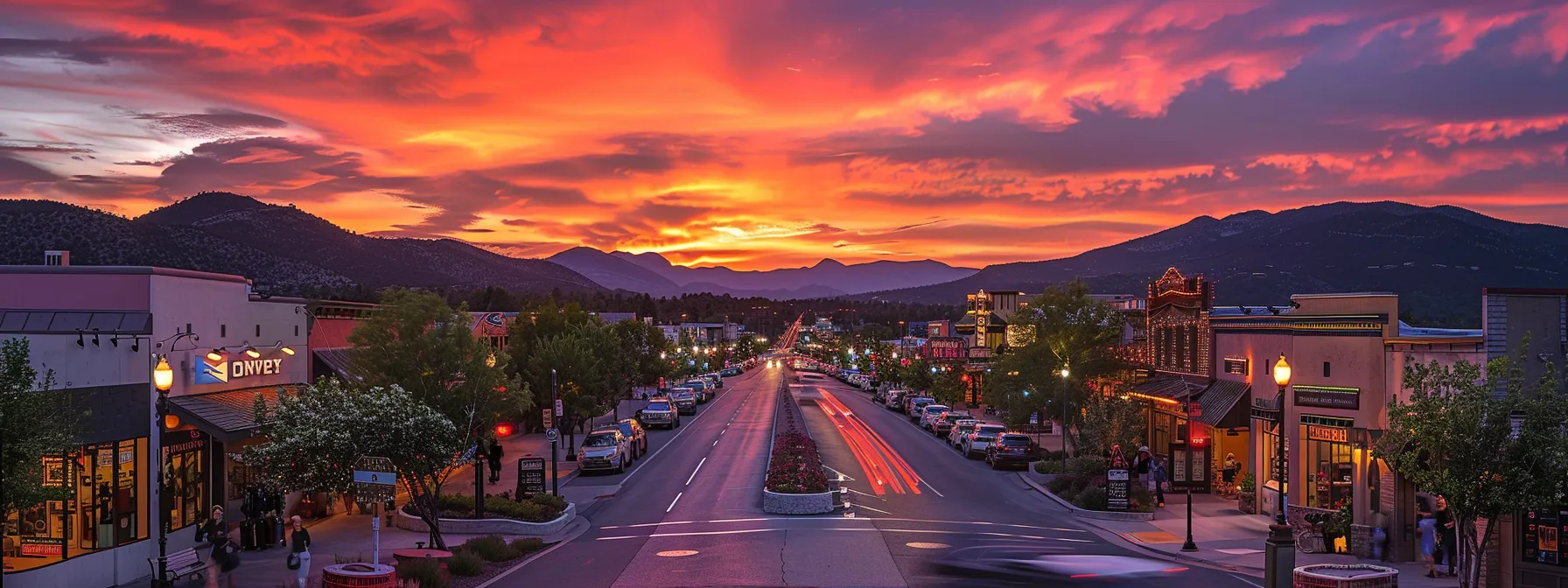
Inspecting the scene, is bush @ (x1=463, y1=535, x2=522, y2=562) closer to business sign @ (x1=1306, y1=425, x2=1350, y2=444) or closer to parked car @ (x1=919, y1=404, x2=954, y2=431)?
business sign @ (x1=1306, y1=425, x2=1350, y2=444)

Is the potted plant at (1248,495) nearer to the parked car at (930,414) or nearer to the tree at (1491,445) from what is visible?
the tree at (1491,445)

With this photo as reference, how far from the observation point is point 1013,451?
1886 inches

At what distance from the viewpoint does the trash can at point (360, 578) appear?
65.1 ft

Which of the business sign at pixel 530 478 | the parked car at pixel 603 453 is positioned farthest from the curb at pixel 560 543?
the parked car at pixel 603 453

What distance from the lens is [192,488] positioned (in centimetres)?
2822

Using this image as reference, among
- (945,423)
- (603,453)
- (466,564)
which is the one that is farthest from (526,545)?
(945,423)

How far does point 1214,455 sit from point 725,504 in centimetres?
1777

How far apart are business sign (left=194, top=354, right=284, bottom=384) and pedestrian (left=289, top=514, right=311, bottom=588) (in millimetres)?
7047

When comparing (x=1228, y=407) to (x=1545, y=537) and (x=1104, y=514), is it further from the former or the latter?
(x=1545, y=537)

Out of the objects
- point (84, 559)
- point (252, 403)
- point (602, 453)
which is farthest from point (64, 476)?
point (602, 453)

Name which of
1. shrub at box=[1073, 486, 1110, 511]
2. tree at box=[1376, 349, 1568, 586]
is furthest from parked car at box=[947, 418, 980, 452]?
tree at box=[1376, 349, 1568, 586]

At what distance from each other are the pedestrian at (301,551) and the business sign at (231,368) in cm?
705

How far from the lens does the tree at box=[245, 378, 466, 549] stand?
78.0 feet

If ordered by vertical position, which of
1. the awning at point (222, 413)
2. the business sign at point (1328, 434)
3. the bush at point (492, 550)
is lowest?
the bush at point (492, 550)
